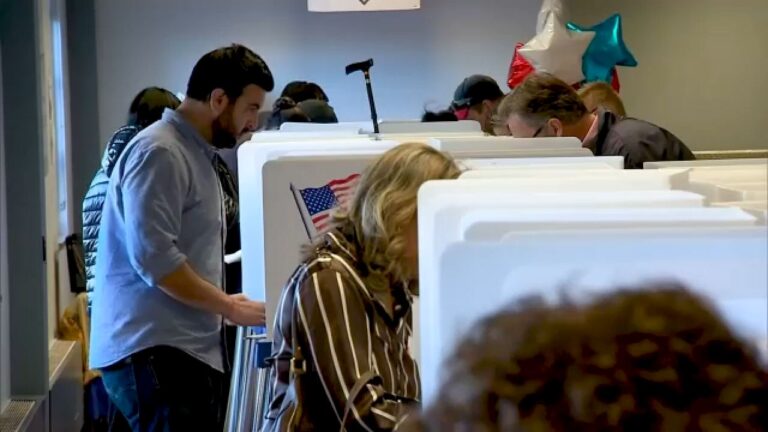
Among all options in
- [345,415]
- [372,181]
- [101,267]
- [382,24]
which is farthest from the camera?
[382,24]

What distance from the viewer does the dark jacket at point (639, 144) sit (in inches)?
114

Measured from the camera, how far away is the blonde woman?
4.93 ft

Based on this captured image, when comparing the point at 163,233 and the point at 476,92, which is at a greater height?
the point at 476,92

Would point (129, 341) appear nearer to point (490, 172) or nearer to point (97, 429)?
point (490, 172)

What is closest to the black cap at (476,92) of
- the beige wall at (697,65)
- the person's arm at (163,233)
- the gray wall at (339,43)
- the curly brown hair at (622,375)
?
the gray wall at (339,43)

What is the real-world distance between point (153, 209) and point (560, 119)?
4.33 feet

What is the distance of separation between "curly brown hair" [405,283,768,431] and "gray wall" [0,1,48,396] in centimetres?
337

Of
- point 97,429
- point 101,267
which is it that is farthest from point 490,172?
point 97,429

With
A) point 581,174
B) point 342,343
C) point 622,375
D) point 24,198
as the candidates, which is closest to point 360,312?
point 342,343

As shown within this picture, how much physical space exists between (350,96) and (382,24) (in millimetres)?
440

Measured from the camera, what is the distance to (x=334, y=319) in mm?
1533

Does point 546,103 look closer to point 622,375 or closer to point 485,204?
point 485,204

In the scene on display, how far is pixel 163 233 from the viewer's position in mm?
2477

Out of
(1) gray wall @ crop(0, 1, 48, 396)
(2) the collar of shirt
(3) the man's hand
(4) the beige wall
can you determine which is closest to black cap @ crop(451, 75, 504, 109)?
(4) the beige wall
